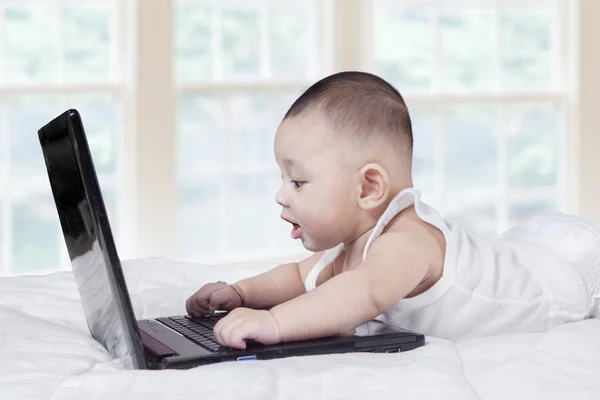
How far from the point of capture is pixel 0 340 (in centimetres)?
120

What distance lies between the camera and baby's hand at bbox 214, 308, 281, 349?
1.16 meters

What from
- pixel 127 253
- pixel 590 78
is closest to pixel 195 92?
pixel 127 253

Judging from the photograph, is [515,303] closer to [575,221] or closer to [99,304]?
[575,221]

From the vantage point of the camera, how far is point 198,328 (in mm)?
1361

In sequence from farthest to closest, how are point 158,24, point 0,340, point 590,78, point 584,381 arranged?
point 590,78 → point 158,24 → point 0,340 → point 584,381

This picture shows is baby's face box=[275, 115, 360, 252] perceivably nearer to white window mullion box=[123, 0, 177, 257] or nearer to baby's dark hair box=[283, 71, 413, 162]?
baby's dark hair box=[283, 71, 413, 162]

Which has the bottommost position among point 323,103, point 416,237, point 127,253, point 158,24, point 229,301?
point 127,253

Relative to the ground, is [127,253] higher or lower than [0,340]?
lower

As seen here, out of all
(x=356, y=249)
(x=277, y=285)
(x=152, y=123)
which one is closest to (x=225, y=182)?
(x=152, y=123)

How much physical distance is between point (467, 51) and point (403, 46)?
345mm

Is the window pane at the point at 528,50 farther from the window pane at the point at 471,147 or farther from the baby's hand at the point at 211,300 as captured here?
the baby's hand at the point at 211,300

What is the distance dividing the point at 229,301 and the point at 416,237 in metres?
0.38

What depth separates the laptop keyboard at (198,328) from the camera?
4.01 ft

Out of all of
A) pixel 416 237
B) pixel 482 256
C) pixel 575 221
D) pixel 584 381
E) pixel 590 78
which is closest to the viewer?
pixel 584 381
